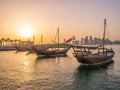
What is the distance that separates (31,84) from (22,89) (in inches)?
129

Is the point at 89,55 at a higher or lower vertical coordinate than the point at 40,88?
higher

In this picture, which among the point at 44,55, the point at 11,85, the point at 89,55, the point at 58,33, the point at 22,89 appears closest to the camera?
the point at 22,89

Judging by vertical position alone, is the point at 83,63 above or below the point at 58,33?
below

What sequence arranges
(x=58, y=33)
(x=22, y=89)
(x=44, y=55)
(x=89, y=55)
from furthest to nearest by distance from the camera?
1. (x=58, y=33)
2. (x=44, y=55)
3. (x=89, y=55)
4. (x=22, y=89)

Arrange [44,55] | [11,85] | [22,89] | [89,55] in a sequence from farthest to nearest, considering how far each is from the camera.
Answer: [44,55] < [89,55] < [11,85] < [22,89]

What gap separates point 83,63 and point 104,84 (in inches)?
917

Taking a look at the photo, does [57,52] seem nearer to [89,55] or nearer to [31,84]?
[89,55]

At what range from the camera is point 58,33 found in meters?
100

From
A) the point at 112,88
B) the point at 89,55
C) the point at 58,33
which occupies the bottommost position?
the point at 112,88

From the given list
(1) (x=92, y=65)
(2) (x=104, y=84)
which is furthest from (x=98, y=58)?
(2) (x=104, y=84)

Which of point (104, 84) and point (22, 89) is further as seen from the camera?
point (104, 84)

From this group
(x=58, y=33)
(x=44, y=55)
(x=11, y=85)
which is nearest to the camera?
(x=11, y=85)

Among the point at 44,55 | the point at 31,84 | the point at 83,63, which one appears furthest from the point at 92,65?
the point at 44,55

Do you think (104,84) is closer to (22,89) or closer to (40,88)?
(40,88)
